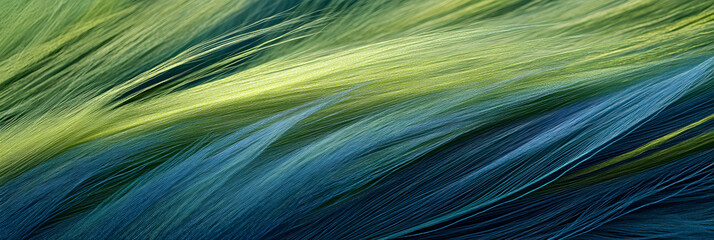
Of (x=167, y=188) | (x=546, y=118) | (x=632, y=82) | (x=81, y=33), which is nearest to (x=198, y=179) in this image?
(x=167, y=188)

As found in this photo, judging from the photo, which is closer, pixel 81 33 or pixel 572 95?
pixel 572 95

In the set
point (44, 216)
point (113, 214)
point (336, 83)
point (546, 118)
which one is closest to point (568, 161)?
point (546, 118)

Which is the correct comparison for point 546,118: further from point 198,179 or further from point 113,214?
point 113,214

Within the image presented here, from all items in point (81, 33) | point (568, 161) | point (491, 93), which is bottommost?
point (568, 161)

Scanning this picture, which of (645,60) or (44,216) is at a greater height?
(44,216)

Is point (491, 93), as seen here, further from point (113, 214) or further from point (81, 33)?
point (81, 33)

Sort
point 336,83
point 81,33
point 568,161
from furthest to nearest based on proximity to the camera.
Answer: point 81,33
point 336,83
point 568,161

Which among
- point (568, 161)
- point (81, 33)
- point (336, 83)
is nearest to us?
point (568, 161)
